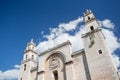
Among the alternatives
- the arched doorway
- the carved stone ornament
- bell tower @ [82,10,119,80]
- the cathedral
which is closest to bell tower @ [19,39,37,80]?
the cathedral

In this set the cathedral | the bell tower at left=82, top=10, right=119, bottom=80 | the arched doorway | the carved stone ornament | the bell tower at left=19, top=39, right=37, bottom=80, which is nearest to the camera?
the bell tower at left=82, top=10, right=119, bottom=80

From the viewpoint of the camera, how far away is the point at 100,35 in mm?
22438

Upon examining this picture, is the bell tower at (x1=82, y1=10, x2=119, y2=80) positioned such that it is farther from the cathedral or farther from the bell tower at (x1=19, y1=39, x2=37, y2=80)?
the bell tower at (x1=19, y1=39, x2=37, y2=80)

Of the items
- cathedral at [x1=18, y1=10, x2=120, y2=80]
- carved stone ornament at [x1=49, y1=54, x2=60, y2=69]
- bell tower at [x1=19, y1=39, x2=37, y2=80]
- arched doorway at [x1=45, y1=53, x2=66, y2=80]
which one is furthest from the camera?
bell tower at [x1=19, y1=39, x2=37, y2=80]

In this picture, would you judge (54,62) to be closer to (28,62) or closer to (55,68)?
(55,68)

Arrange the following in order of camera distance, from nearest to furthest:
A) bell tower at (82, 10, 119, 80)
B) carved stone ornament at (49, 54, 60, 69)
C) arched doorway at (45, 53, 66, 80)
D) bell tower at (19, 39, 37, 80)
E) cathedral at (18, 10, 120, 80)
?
bell tower at (82, 10, 119, 80) < cathedral at (18, 10, 120, 80) < arched doorway at (45, 53, 66, 80) < carved stone ornament at (49, 54, 60, 69) < bell tower at (19, 39, 37, 80)

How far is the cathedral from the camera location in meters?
19.5

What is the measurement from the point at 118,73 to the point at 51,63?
40.6 feet

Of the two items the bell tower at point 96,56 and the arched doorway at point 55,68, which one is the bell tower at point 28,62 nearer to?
the arched doorway at point 55,68

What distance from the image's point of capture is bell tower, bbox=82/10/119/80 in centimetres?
1883

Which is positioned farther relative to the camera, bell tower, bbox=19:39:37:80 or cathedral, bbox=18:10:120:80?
bell tower, bbox=19:39:37:80

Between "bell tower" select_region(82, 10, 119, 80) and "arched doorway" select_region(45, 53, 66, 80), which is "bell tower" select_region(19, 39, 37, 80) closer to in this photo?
"arched doorway" select_region(45, 53, 66, 80)

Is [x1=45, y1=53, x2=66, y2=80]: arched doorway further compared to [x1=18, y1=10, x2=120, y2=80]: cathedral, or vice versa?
[x1=45, y1=53, x2=66, y2=80]: arched doorway

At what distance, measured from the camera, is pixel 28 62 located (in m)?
30.4
